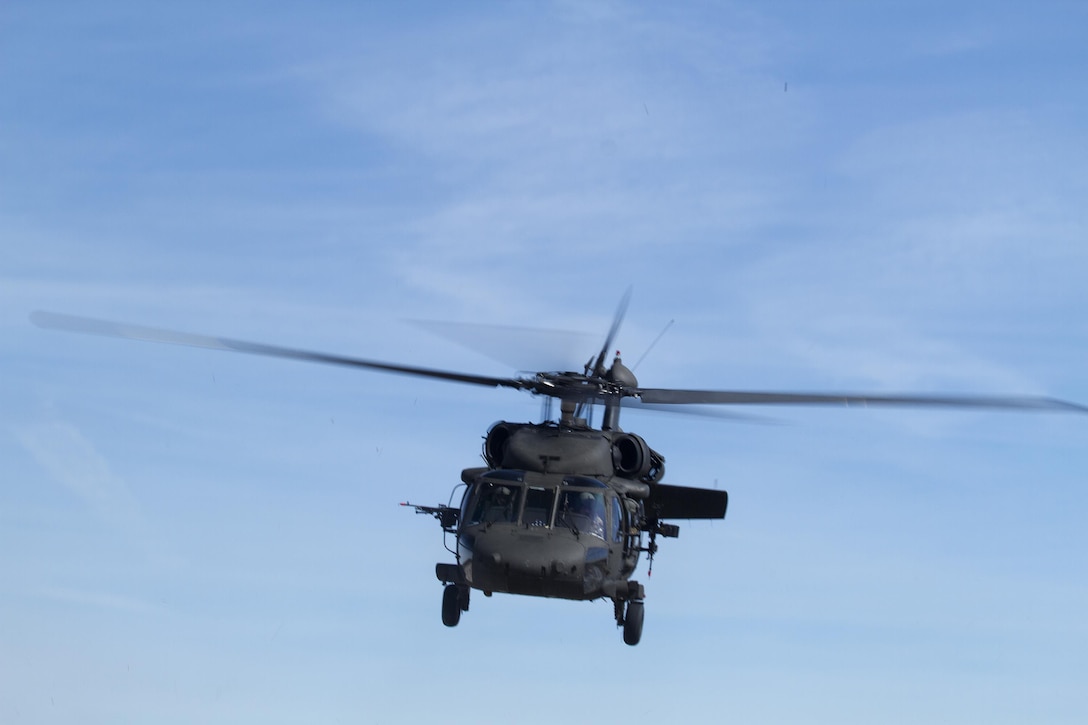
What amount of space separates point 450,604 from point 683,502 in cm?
606

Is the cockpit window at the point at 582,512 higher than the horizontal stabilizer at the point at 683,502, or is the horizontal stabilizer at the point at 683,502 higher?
the horizontal stabilizer at the point at 683,502

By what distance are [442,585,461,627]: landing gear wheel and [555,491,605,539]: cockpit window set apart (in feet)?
11.4

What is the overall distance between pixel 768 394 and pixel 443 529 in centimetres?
756

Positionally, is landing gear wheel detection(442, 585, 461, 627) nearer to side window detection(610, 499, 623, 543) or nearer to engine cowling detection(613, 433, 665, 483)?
side window detection(610, 499, 623, 543)

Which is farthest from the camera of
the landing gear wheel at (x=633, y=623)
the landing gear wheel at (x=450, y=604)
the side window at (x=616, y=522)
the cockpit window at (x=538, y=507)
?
the landing gear wheel at (x=450, y=604)

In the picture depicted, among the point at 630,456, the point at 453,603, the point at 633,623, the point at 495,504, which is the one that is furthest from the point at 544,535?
the point at 630,456

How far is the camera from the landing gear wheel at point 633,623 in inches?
1308

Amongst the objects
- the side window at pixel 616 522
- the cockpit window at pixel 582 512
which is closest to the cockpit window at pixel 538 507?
the cockpit window at pixel 582 512

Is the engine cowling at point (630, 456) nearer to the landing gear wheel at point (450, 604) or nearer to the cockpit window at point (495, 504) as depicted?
the cockpit window at point (495, 504)

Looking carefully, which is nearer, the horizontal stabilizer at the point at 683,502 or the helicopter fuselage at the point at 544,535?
the helicopter fuselage at the point at 544,535

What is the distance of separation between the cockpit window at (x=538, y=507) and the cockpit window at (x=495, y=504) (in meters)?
0.21

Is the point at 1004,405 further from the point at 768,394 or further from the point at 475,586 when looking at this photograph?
the point at 475,586

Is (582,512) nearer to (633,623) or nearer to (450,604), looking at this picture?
(633,623)

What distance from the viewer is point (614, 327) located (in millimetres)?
35844
